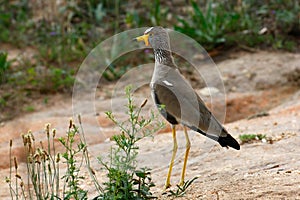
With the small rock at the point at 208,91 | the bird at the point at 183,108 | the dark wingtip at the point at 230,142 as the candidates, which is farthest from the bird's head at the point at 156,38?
the small rock at the point at 208,91

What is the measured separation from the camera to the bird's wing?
16.3 ft

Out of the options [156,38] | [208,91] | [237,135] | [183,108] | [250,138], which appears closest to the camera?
[183,108]

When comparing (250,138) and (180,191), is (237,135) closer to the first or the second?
(250,138)

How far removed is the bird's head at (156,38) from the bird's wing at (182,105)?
35 centimetres

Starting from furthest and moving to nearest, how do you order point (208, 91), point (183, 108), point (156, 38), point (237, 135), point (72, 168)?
point (208, 91), point (237, 135), point (156, 38), point (183, 108), point (72, 168)

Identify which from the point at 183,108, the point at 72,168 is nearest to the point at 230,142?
the point at 183,108

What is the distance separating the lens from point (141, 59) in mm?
10617

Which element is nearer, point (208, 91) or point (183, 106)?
point (183, 106)

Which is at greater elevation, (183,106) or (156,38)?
(156,38)

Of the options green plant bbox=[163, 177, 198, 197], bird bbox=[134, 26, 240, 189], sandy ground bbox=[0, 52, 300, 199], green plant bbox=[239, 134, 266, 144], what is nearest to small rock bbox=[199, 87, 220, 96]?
sandy ground bbox=[0, 52, 300, 199]

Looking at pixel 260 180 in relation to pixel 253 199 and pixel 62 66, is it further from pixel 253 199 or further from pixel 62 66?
pixel 62 66

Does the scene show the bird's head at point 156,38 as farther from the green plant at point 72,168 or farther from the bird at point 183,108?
the green plant at point 72,168

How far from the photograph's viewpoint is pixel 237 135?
6.73 metres

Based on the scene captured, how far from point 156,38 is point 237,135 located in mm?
1911
